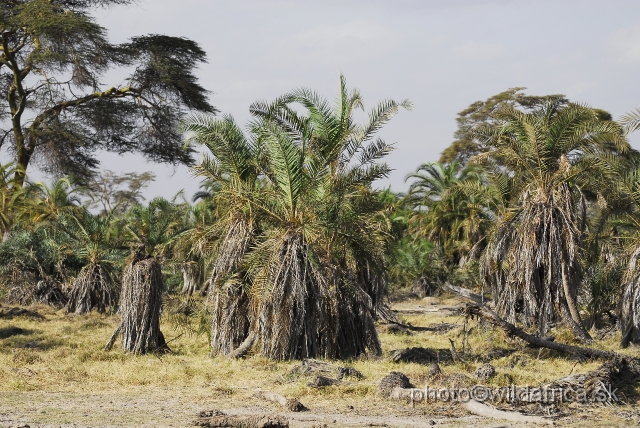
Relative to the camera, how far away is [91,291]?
76.6 feet

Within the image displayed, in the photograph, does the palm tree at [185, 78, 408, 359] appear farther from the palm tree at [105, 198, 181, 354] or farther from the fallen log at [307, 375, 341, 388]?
Result: the fallen log at [307, 375, 341, 388]

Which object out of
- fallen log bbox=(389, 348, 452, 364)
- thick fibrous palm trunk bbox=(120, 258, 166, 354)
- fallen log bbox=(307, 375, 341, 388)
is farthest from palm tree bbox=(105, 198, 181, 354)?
fallen log bbox=(307, 375, 341, 388)

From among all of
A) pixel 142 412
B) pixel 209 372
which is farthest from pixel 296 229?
pixel 142 412

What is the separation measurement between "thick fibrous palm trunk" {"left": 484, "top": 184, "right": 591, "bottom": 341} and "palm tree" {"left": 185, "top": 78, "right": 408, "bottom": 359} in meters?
3.84

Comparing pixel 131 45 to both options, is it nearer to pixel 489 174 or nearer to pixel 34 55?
pixel 34 55

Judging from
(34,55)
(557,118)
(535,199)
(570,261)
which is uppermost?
(34,55)

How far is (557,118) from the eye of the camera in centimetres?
1739

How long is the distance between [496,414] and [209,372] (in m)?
5.37

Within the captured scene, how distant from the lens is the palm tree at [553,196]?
17016 mm

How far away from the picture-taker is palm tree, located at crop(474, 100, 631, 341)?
55.8ft

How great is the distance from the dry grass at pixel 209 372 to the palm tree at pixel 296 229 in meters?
0.83

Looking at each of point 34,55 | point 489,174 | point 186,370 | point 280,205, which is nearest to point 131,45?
point 34,55

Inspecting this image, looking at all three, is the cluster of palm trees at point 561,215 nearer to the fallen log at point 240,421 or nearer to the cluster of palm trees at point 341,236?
the cluster of palm trees at point 341,236

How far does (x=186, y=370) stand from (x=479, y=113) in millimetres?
36508
